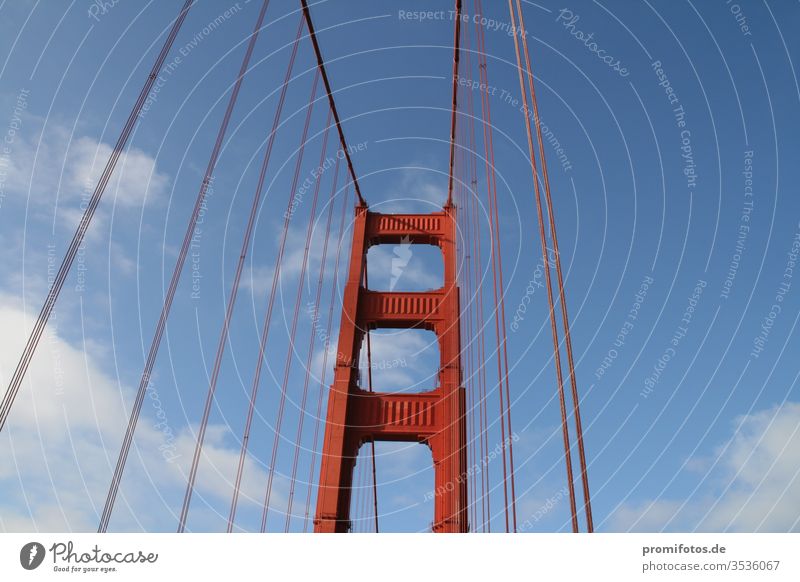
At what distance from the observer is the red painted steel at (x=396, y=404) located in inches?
337

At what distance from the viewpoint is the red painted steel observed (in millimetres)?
8555

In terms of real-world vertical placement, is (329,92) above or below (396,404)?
above
